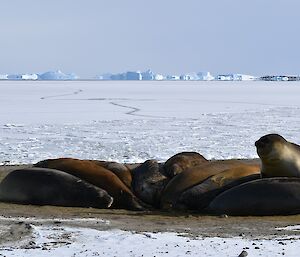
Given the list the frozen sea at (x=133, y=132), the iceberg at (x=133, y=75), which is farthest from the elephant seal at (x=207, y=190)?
the iceberg at (x=133, y=75)

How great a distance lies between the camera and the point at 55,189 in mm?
6344

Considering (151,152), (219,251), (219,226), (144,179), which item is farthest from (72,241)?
(151,152)

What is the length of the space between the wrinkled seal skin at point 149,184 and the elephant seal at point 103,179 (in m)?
0.15

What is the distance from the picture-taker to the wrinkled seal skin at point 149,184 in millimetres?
6492

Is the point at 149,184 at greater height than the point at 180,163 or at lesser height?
lesser

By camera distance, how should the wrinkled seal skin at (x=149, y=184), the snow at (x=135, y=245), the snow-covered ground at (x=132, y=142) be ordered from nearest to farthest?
the snow at (x=135, y=245)
the snow-covered ground at (x=132, y=142)
the wrinkled seal skin at (x=149, y=184)

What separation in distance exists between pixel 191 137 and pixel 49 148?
3.27m

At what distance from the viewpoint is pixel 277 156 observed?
6031mm

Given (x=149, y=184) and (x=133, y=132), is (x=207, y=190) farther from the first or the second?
(x=133, y=132)

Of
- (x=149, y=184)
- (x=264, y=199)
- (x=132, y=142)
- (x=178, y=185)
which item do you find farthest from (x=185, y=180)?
(x=132, y=142)

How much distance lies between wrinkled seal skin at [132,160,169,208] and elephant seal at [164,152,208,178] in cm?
11

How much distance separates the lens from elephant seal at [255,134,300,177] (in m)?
5.97

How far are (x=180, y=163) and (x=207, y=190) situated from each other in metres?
0.79

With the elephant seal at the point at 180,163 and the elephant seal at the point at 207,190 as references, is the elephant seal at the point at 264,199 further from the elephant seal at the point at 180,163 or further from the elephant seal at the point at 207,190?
the elephant seal at the point at 180,163
